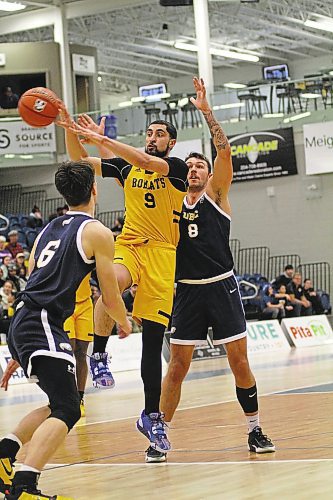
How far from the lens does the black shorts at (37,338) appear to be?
4.80 m

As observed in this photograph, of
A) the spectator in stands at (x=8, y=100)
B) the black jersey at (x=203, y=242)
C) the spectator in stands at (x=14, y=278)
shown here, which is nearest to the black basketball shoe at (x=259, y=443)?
the black jersey at (x=203, y=242)

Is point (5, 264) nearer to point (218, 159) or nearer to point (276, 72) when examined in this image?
point (218, 159)

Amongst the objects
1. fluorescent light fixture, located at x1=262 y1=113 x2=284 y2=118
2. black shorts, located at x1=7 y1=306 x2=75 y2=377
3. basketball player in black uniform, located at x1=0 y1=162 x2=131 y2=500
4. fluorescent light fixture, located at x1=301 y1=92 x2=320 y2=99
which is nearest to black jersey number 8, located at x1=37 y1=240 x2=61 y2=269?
basketball player in black uniform, located at x1=0 y1=162 x2=131 y2=500

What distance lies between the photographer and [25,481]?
454cm

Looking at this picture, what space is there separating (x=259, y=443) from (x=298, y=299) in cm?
1627

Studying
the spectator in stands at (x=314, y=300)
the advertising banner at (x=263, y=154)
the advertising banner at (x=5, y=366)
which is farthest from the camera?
the advertising banner at (x=263, y=154)

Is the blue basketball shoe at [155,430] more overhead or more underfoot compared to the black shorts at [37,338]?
more underfoot

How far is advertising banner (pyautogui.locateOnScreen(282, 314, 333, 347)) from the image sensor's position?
2066 cm

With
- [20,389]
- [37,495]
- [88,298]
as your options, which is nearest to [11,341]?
[37,495]

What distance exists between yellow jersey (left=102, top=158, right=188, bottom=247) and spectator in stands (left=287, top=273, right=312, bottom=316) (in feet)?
51.3

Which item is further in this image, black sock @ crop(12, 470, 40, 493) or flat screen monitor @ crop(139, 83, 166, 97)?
flat screen monitor @ crop(139, 83, 166, 97)

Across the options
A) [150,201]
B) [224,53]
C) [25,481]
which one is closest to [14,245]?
[150,201]

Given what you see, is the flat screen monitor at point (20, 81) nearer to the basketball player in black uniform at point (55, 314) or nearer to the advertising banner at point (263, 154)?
the advertising banner at point (263, 154)

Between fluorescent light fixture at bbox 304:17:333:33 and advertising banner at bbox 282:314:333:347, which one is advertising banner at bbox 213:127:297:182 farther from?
fluorescent light fixture at bbox 304:17:333:33
